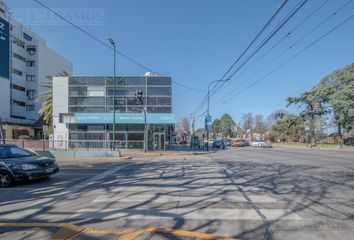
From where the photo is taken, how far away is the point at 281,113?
9806 cm

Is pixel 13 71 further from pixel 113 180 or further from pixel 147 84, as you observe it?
pixel 113 180

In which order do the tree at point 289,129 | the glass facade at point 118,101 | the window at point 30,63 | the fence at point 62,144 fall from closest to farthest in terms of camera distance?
the fence at point 62,144 < the glass facade at point 118,101 < the window at point 30,63 < the tree at point 289,129

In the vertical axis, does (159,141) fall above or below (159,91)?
below

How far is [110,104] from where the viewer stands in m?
37.5

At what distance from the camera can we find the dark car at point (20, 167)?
37.2 ft

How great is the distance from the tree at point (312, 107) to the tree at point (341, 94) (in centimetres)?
117

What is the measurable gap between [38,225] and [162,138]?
32.7 m

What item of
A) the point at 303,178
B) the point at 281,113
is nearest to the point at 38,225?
the point at 303,178

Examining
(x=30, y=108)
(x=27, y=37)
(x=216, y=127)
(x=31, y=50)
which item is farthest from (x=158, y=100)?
(x=216, y=127)

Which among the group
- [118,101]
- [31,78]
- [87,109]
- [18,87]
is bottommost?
[87,109]

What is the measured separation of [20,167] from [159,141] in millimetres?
27476

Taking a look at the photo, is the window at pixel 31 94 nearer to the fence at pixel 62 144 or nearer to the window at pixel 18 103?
the window at pixel 18 103

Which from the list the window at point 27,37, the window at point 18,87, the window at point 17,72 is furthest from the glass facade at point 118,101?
the window at point 27,37

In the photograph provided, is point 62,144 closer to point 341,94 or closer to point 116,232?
point 116,232
